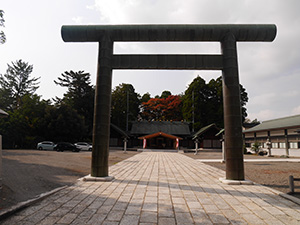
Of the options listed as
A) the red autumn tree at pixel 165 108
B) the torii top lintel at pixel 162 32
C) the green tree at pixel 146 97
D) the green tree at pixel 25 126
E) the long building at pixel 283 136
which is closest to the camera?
the torii top lintel at pixel 162 32

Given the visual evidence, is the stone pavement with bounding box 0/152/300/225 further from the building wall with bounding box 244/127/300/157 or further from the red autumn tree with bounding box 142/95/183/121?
the red autumn tree with bounding box 142/95/183/121

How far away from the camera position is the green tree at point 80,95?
44406 millimetres

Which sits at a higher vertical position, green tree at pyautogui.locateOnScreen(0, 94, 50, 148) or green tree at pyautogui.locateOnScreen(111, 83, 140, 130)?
green tree at pyautogui.locateOnScreen(111, 83, 140, 130)

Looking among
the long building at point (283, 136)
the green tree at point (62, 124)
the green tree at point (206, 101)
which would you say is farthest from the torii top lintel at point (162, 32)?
the green tree at point (206, 101)

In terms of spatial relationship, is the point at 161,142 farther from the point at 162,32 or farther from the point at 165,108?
the point at 162,32

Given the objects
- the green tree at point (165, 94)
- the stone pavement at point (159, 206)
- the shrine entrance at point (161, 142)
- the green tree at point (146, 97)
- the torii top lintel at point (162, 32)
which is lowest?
the stone pavement at point (159, 206)

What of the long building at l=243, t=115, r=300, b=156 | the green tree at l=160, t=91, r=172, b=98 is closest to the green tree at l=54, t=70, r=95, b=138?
the green tree at l=160, t=91, r=172, b=98

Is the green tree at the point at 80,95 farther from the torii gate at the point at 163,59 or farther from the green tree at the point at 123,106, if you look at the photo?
the torii gate at the point at 163,59

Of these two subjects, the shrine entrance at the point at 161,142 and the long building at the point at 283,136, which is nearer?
the long building at the point at 283,136

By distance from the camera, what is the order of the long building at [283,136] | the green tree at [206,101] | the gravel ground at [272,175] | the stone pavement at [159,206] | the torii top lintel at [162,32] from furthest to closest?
1. the green tree at [206,101]
2. the long building at [283,136]
3. the torii top lintel at [162,32]
4. the gravel ground at [272,175]
5. the stone pavement at [159,206]

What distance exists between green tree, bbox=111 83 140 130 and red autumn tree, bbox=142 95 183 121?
3.49m

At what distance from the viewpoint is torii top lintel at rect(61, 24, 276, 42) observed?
7.56 m

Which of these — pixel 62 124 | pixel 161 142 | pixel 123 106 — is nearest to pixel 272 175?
pixel 161 142

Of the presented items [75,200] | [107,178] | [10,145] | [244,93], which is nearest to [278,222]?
[75,200]
